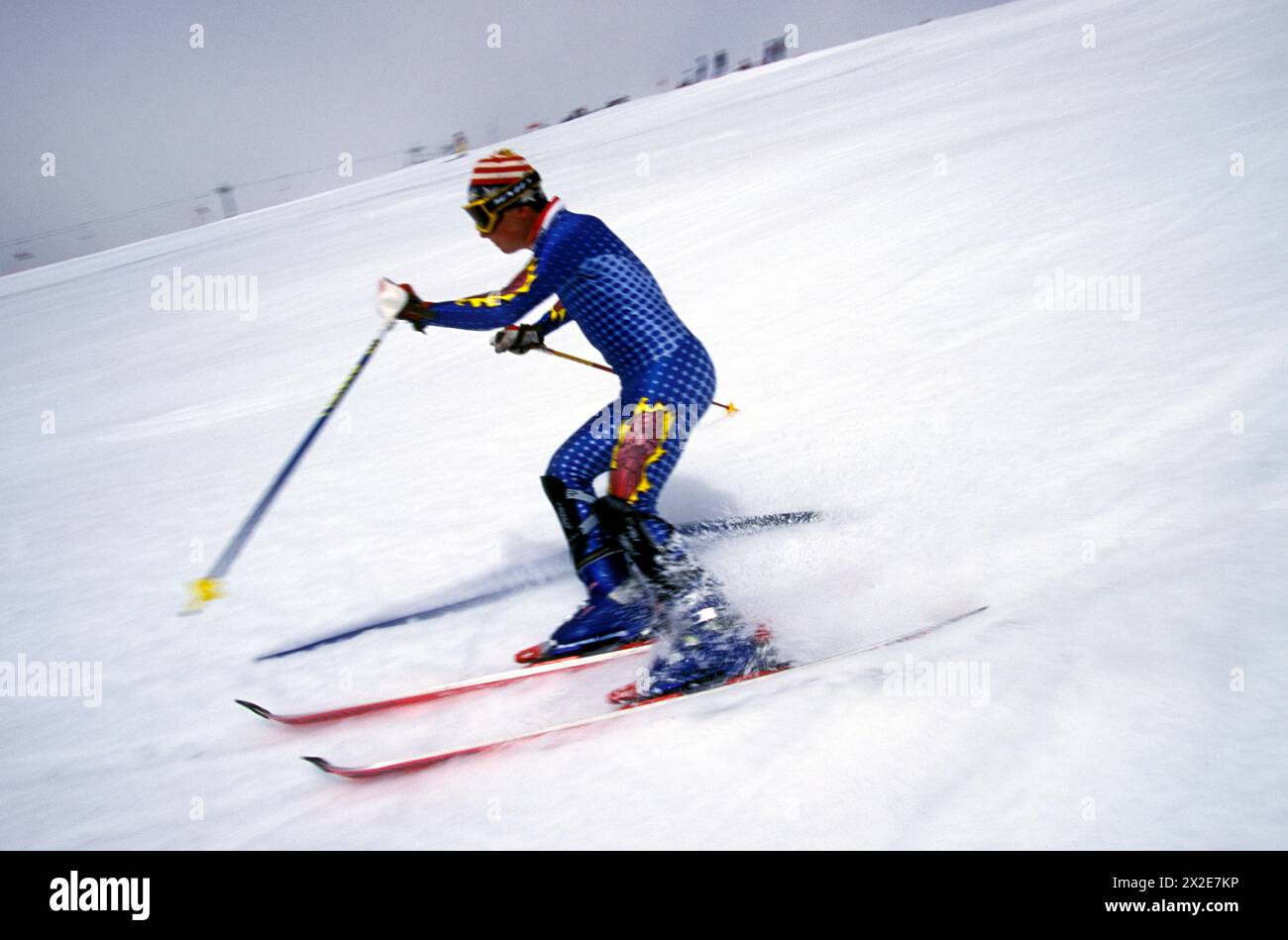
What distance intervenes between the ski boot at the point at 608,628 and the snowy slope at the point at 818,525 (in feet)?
0.52

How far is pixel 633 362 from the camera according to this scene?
283 cm

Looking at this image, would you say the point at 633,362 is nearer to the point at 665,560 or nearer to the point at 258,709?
the point at 665,560

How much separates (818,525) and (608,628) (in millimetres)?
1397

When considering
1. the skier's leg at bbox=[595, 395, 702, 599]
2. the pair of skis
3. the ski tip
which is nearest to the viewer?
the pair of skis

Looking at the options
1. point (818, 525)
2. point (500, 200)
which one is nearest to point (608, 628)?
point (818, 525)

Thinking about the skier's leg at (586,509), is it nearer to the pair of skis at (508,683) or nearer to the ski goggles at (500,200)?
the pair of skis at (508,683)

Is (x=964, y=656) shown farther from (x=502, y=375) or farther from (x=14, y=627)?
(x=502, y=375)

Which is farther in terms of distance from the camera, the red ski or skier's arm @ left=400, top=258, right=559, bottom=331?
the red ski

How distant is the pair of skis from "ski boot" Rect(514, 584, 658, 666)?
0.04m

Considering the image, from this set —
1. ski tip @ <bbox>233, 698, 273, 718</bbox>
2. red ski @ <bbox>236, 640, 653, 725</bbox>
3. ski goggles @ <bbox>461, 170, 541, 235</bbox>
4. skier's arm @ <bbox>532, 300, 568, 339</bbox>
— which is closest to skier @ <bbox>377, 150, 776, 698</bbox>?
ski goggles @ <bbox>461, 170, 541, 235</bbox>

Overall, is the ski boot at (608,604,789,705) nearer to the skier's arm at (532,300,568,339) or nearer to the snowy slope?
the snowy slope

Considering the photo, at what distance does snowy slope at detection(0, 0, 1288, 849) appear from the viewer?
7.03 ft

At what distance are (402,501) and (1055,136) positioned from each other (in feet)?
26.7

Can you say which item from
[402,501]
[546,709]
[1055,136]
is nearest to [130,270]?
[402,501]
